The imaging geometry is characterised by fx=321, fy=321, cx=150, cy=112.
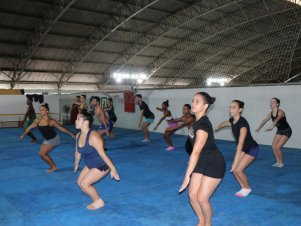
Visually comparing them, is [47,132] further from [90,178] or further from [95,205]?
[90,178]

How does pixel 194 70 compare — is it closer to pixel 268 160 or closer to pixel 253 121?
pixel 253 121

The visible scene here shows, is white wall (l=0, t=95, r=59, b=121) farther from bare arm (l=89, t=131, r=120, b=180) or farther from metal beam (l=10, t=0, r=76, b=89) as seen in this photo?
bare arm (l=89, t=131, r=120, b=180)

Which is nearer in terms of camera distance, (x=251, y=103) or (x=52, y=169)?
(x=52, y=169)

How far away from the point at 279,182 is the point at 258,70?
37.6 metres

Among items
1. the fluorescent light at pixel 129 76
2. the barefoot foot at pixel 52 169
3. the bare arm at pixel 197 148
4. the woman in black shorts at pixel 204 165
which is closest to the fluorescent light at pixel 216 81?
the fluorescent light at pixel 129 76

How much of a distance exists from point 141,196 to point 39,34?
2334 cm

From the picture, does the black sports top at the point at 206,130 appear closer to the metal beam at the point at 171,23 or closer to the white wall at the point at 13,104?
the white wall at the point at 13,104

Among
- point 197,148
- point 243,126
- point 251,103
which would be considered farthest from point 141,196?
point 251,103

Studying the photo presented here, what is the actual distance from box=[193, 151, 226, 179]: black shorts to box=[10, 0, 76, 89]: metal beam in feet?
68.8

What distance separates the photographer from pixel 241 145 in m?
5.48

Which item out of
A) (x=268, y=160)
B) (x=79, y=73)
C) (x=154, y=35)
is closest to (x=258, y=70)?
(x=154, y=35)

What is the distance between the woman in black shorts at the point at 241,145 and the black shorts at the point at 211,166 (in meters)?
1.50

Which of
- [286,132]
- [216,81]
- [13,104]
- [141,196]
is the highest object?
[216,81]

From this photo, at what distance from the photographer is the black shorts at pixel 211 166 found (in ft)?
13.1
